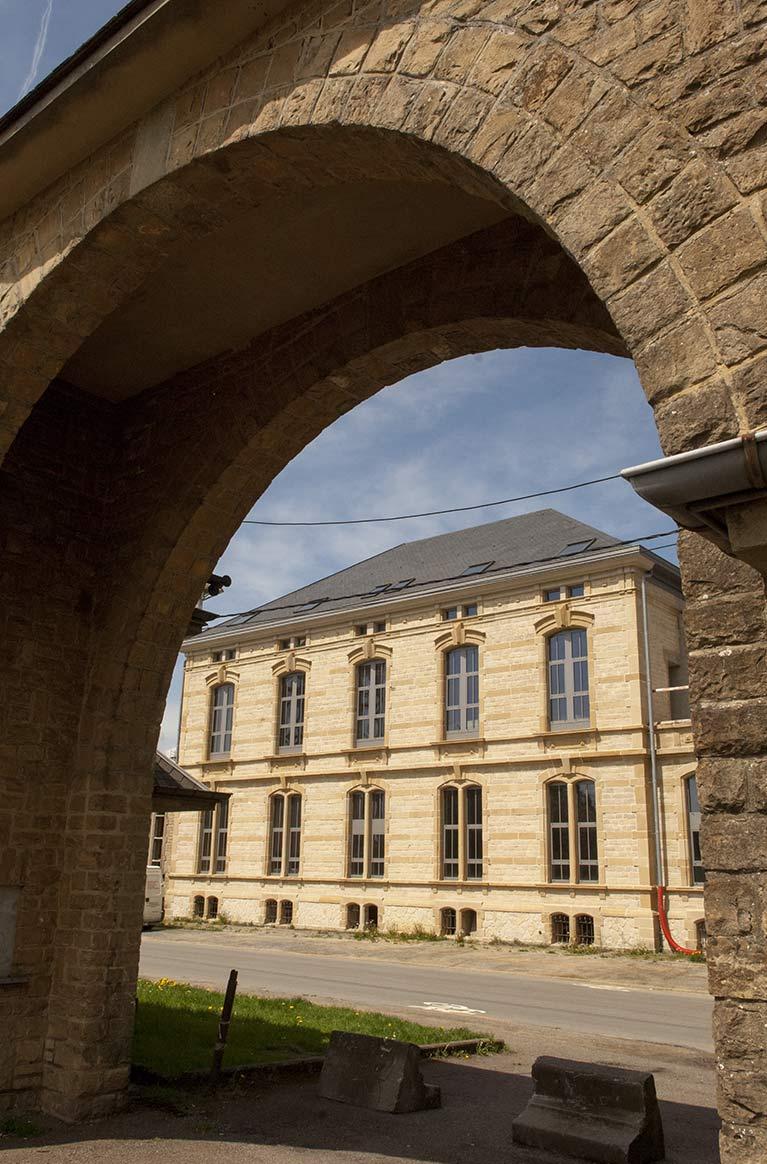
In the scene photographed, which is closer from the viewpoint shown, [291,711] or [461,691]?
[461,691]

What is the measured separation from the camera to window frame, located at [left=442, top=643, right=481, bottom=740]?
24.5 m

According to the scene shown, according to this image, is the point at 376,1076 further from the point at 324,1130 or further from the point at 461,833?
the point at 461,833

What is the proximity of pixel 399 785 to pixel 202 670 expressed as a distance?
8.99m

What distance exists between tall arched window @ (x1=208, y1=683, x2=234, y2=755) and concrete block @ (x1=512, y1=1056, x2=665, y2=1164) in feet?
Answer: 79.5

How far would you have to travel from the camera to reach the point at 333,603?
28.4 m

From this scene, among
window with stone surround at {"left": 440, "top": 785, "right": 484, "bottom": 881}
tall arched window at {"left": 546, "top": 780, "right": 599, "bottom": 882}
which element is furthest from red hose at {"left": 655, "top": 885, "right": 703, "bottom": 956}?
window with stone surround at {"left": 440, "top": 785, "right": 484, "bottom": 881}

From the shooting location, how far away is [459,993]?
14.7m

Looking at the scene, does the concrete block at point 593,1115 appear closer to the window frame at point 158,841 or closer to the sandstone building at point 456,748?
the sandstone building at point 456,748

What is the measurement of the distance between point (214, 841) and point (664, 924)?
47.5ft

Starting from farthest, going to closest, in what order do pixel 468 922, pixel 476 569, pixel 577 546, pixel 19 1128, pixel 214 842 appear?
1. pixel 214 842
2. pixel 476 569
3. pixel 577 546
4. pixel 468 922
5. pixel 19 1128

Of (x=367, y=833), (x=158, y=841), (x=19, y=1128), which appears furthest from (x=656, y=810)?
(x=158, y=841)

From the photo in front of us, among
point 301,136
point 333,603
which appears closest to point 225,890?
point 333,603

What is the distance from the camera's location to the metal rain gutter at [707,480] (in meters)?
2.20

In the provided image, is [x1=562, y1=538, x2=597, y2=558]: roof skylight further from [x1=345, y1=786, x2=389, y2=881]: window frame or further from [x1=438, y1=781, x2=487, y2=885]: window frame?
[x1=345, y1=786, x2=389, y2=881]: window frame
